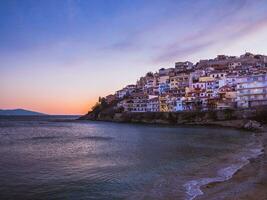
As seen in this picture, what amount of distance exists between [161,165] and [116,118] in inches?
4358

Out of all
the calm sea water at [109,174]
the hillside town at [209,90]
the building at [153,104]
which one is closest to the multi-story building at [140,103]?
the hillside town at [209,90]

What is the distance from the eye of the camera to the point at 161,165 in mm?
26328

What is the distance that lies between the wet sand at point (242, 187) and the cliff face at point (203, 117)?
59.5 meters

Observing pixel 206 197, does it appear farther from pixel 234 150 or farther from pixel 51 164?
pixel 234 150

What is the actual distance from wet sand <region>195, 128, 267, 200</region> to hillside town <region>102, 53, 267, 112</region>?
75.8 metres

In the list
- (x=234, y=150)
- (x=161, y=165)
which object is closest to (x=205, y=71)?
(x=234, y=150)

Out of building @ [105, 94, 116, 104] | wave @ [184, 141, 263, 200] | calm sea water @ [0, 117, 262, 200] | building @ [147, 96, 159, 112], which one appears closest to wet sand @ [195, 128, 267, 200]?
wave @ [184, 141, 263, 200]

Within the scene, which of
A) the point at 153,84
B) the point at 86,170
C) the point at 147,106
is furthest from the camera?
the point at 153,84

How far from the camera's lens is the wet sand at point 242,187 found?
15.8 meters

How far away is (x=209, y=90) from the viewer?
110875 millimetres

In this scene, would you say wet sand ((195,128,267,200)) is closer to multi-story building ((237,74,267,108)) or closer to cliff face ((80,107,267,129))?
cliff face ((80,107,267,129))

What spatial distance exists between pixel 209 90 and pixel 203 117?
54.5 ft

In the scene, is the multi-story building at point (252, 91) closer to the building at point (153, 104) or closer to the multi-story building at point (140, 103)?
the building at point (153, 104)

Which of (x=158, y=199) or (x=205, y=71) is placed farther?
(x=205, y=71)
